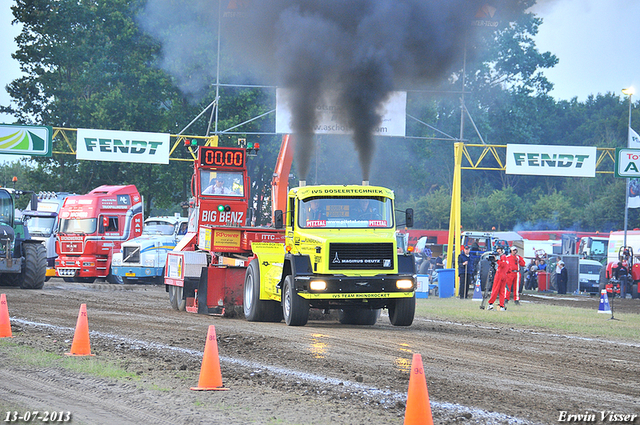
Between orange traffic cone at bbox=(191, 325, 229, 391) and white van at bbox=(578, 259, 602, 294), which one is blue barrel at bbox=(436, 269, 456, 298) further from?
orange traffic cone at bbox=(191, 325, 229, 391)

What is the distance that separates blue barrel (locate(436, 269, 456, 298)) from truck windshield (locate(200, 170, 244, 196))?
9258 mm

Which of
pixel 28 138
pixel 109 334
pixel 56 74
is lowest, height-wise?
pixel 109 334

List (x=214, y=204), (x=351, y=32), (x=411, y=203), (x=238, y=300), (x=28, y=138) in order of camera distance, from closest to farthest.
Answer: (x=238, y=300) < (x=351, y=32) < (x=214, y=204) < (x=28, y=138) < (x=411, y=203)

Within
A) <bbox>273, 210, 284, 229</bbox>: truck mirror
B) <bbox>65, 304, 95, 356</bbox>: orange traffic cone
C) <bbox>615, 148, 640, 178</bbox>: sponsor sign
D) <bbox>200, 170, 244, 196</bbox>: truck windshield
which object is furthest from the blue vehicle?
<bbox>65, 304, 95, 356</bbox>: orange traffic cone

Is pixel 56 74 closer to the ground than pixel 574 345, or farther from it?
farther from it

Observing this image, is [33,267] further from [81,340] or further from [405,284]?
[81,340]

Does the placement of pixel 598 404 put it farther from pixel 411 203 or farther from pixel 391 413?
pixel 411 203

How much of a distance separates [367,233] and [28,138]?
60.0 ft

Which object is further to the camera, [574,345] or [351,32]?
[351,32]

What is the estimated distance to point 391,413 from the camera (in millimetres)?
7816

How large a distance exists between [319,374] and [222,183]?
1502 cm

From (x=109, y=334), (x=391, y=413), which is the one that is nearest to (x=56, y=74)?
(x=109, y=334)

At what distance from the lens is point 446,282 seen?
1219 inches

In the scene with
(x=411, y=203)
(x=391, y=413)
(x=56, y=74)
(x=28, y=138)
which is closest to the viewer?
(x=391, y=413)
